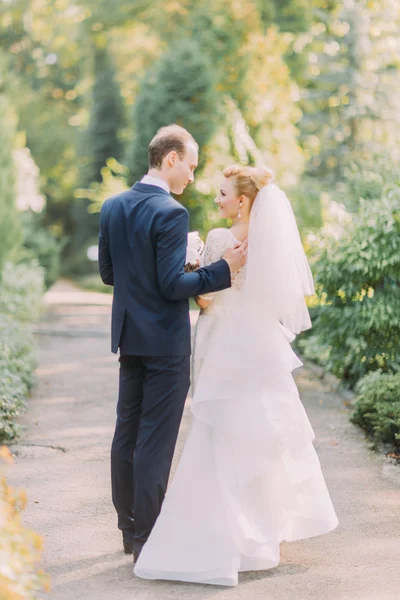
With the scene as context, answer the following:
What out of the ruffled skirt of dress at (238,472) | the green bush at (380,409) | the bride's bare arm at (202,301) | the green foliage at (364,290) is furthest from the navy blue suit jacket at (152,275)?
the green foliage at (364,290)

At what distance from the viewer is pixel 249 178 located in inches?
162

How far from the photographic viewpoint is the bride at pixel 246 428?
3.88m

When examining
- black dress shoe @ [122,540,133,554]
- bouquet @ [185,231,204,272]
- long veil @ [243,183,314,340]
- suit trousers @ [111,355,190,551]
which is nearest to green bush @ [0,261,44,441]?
black dress shoe @ [122,540,133,554]

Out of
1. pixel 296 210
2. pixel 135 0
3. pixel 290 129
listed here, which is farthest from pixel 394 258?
pixel 135 0

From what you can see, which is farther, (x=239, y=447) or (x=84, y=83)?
(x=84, y=83)

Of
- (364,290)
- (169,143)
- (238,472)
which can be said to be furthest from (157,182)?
(364,290)

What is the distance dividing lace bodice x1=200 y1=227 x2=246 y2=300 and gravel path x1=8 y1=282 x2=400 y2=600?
1392 millimetres

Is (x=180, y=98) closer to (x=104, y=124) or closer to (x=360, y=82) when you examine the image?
(x=360, y=82)

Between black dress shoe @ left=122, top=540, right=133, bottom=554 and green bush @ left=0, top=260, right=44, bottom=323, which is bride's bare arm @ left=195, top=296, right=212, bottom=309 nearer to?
black dress shoe @ left=122, top=540, right=133, bottom=554

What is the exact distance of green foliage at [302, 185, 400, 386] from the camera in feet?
23.7

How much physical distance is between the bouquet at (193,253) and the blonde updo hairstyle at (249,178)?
1.04 feet

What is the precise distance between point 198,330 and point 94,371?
539cm

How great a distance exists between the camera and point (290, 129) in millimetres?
15195

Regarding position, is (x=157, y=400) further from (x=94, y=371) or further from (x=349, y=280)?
(x=94, y=371)
